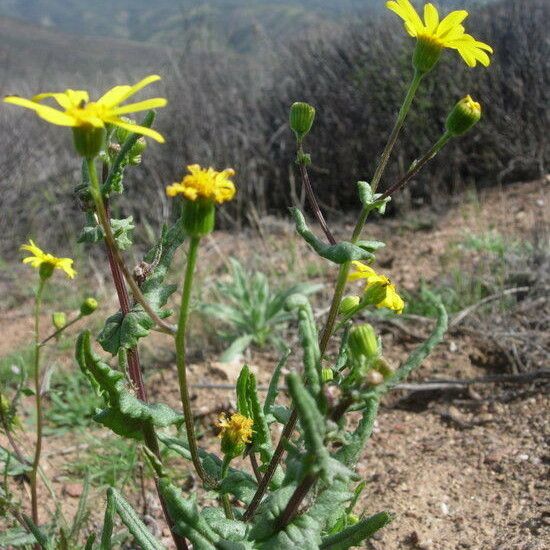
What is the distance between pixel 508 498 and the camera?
6.70 ft

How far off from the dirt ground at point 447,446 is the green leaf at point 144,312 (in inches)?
38.7

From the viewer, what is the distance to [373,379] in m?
1.06

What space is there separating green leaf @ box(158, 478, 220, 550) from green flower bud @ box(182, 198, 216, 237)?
1.56 feet

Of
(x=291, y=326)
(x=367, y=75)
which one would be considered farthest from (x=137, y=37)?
(x=291, y=326)

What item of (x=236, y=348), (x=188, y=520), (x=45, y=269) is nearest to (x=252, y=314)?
(x=236, y=348)

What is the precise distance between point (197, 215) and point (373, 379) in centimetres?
39

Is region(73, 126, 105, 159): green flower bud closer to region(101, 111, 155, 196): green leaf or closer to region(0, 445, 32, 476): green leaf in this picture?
region(101, 111, 155, 196): green leaf

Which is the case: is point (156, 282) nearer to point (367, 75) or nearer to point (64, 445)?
point (64, 445)

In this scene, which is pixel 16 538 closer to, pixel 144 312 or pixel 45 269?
pixel 45 269

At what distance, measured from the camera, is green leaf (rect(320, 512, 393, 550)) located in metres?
1.24

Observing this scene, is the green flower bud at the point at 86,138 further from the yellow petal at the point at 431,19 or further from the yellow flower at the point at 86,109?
the yellow petal at the point at 431,19

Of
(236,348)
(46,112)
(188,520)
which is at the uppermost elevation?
(46,112)

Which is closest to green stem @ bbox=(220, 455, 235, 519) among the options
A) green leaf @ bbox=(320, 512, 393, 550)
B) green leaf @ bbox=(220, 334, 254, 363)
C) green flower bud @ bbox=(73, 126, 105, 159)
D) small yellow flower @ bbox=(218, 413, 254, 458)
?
small yellow flower @ bbox=(218, 413, 254, 458)

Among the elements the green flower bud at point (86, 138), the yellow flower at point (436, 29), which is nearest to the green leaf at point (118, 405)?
the green flower bud at point (86, 138)
